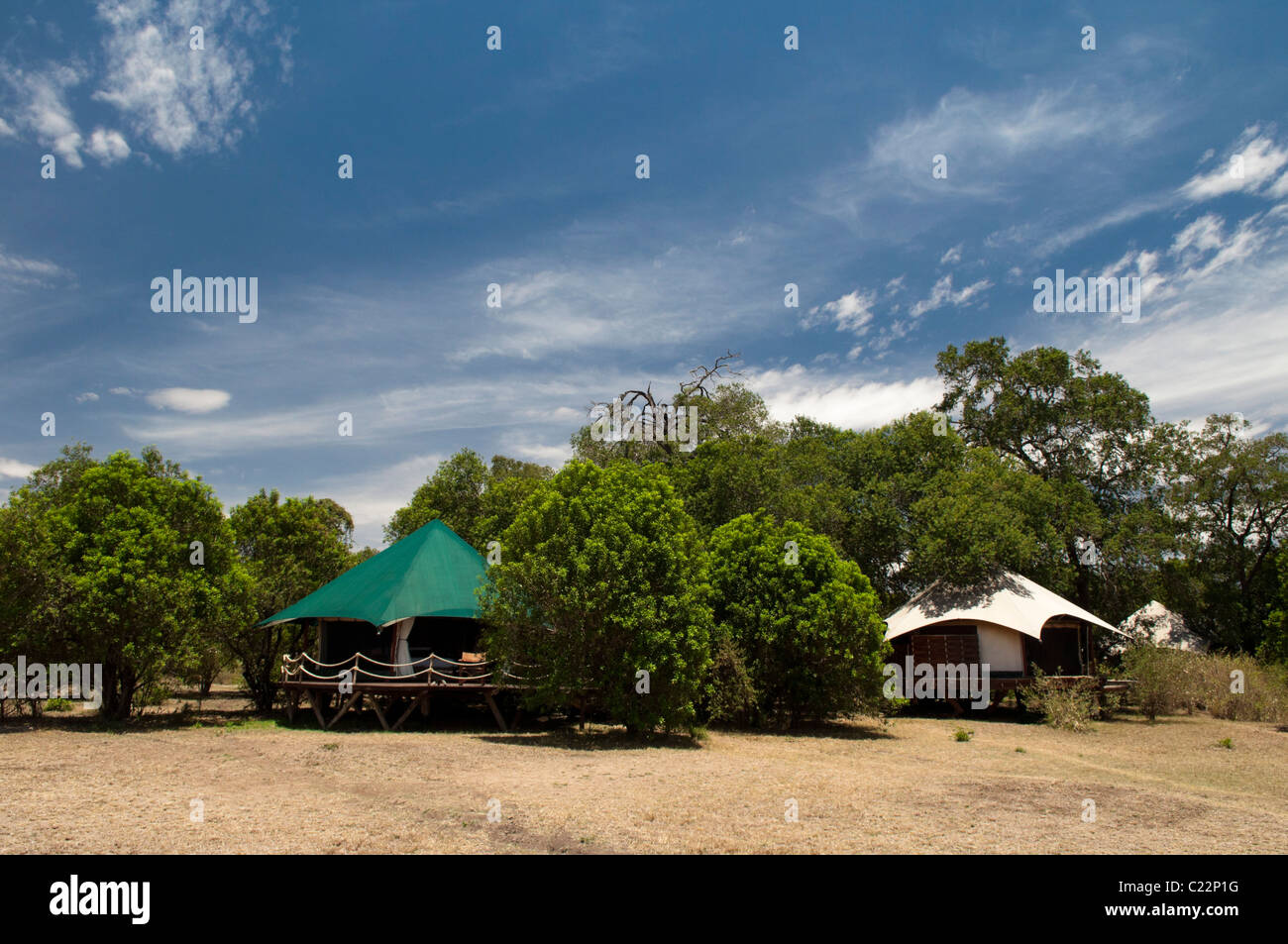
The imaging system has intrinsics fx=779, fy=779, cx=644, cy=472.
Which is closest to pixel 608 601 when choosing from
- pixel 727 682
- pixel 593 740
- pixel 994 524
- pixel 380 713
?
pixel 593 740

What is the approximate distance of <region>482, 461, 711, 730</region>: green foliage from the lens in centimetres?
1834

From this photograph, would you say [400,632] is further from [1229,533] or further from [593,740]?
[1229,533]

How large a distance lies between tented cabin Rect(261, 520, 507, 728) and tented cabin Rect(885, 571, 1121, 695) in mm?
15548

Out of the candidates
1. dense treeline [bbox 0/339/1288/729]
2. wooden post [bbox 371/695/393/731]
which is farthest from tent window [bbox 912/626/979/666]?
wooden post [bbox 371/695/393/731]

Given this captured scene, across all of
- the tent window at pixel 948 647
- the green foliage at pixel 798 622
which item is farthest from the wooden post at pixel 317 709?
the tent window at pixel 948 647

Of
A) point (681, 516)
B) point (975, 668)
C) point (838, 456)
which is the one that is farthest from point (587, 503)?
point (838, 456)

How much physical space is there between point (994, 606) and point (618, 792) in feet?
69.4

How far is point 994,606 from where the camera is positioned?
28812mm

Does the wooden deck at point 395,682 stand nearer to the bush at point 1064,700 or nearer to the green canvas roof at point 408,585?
the green canvas roof at point 408,585

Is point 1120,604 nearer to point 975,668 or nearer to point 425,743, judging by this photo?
point 975,668

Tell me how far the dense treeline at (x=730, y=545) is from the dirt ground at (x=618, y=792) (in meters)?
2.03

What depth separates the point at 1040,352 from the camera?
38.5 m

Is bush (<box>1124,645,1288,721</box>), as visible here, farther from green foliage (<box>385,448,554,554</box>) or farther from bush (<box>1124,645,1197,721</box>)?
green foliage (<box>385,448,554,554</box>)

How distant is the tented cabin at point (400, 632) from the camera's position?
21.2 m
